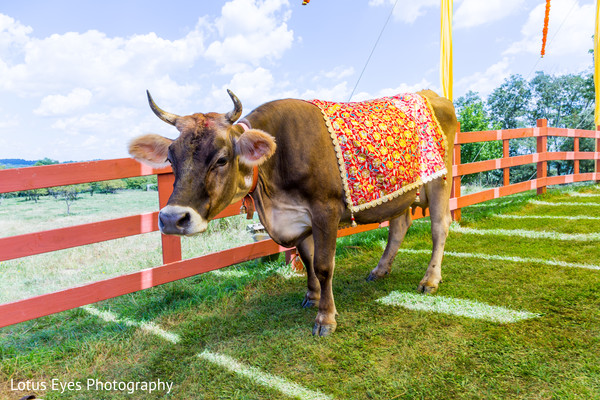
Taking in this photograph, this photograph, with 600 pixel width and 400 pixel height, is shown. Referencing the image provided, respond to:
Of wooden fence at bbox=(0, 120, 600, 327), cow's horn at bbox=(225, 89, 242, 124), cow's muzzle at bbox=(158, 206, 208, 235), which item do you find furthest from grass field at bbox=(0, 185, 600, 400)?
cow's horn at bbox=(225, 89, 242, 124)

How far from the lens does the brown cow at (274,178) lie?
7.58 ft

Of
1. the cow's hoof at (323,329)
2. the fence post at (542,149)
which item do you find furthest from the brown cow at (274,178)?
the fence post at (542,149)

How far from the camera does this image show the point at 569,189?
912 cm

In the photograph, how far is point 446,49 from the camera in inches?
258

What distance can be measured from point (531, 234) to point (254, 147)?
166 inches

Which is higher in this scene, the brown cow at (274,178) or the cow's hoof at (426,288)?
the brown cow at (274,178)

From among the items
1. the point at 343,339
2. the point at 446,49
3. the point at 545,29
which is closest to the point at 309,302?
the point at 343,339

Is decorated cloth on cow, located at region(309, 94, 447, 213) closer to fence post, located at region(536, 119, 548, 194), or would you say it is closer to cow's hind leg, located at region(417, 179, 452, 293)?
cow's hind leg, located at region(417, 179, 452, 293)

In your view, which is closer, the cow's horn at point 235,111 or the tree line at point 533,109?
the cow's horn at point 235,111

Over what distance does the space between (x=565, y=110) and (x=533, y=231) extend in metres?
17.1

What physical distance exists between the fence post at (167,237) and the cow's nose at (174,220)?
1290 mm

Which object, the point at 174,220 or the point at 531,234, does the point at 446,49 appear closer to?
the point at 531,234

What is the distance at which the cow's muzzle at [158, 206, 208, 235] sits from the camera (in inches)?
86.0

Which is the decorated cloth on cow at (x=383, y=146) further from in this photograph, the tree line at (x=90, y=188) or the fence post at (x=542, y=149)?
the fence post at (x=542, y=149)
